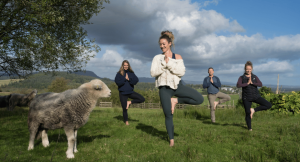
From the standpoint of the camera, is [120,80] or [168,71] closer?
[168,71]

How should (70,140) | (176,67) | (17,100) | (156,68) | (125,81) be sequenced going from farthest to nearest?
(17,100) → (125,81) → (156,68) → (176,67) → (70,140)

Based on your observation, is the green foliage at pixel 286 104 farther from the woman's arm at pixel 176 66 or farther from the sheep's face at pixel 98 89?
the sheep's face at pixel 98 89

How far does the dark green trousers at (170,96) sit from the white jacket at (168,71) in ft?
0.66

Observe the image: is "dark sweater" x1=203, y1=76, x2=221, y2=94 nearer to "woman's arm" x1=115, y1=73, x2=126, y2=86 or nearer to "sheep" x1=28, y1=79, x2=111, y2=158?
"woman's arm" x1=115, y1=73, x2=126, y2=86

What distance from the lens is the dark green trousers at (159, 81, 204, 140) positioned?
4.50 meters

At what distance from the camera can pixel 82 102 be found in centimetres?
426

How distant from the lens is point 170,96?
451 centimetres

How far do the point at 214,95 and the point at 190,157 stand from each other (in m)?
6.16

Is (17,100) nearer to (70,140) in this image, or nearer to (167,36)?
(70,140)

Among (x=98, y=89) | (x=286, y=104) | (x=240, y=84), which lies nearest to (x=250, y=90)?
(x=240, y=84)

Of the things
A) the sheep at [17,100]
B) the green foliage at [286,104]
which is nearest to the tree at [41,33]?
the sheep at [17,100]

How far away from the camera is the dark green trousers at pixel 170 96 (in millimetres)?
4496

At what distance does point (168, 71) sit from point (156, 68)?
0.32 m

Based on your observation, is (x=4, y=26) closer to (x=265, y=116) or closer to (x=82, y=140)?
(x=82, y=140)
